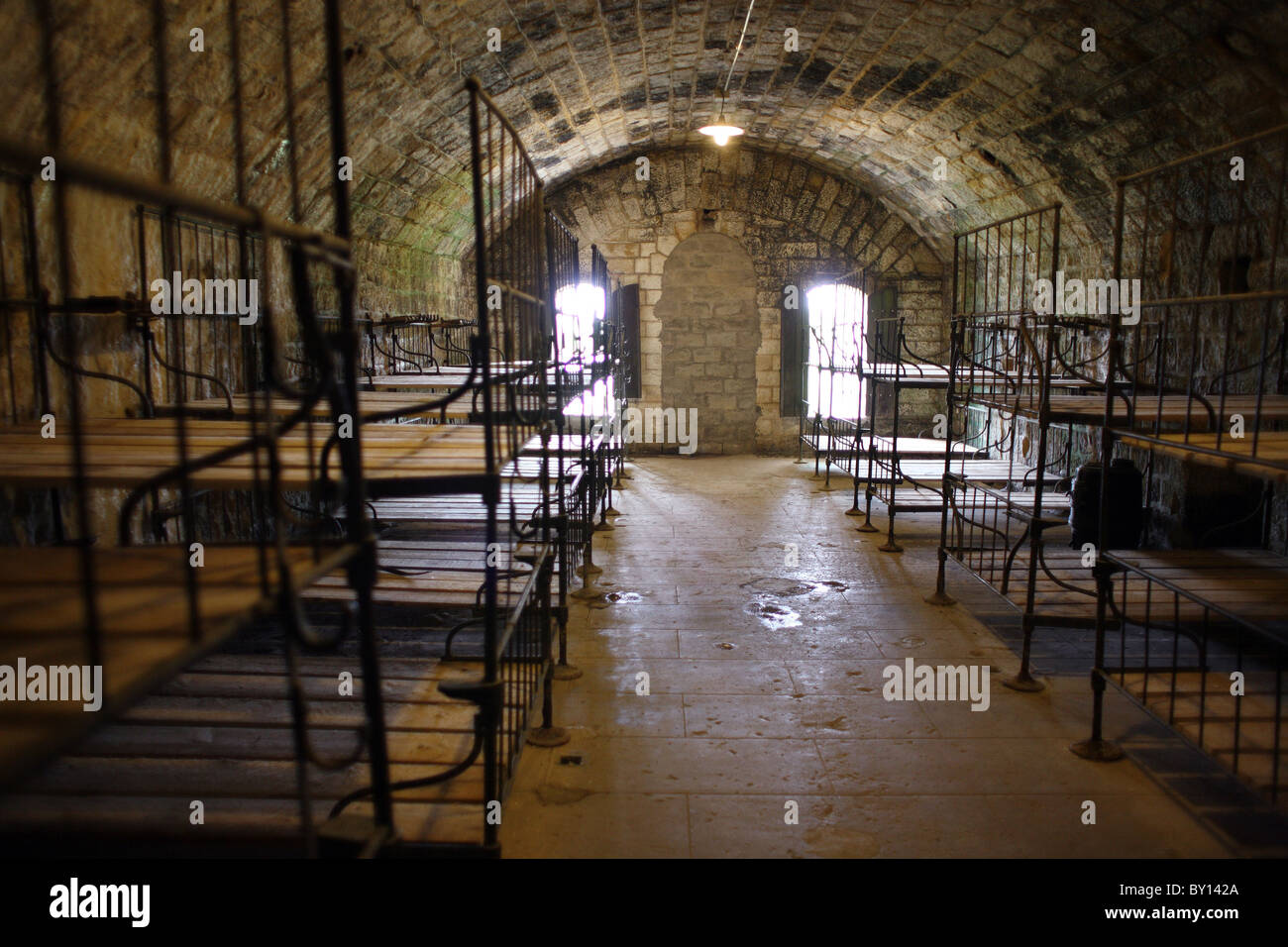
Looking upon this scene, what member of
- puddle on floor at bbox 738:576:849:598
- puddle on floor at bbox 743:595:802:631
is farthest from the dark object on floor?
puddle on floor at bbox 743:595:802:631

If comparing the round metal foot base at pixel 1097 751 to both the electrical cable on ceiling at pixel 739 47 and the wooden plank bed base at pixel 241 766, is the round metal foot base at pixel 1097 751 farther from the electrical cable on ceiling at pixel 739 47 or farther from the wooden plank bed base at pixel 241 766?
the electrical cable on ceiling at pixel 739 47

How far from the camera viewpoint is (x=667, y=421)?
1156 cm

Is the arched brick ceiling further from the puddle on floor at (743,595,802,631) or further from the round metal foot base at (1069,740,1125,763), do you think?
the puddle on floor at (743,595,802,631)

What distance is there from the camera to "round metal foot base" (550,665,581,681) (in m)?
4.32

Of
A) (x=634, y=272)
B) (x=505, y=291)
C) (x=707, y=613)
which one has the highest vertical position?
(x=634, y=272)

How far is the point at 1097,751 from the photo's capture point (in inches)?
140

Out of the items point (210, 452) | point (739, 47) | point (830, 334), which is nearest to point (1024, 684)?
point (210, 452)

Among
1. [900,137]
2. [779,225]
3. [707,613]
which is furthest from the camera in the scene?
[779,225]

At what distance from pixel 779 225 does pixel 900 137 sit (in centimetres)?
255

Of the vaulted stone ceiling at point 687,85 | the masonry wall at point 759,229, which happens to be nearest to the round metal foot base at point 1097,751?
the vaulted stone ceiling at point 687,85

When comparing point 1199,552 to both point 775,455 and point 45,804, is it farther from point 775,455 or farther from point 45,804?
point 775,455

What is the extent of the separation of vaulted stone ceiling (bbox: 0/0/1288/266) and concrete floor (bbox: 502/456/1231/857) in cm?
305

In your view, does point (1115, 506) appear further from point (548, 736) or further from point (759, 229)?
point (759, 229)
